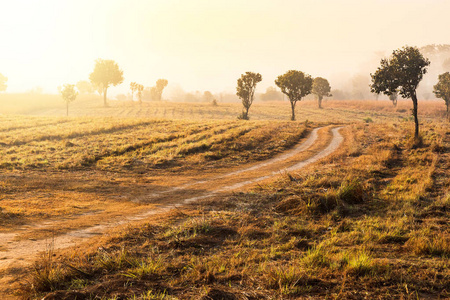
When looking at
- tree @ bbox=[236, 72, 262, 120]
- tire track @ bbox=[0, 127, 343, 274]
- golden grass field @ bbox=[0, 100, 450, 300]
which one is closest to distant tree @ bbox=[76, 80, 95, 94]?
tree @ bbox=[236, 72, 262, 120]

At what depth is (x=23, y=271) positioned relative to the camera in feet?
19.5

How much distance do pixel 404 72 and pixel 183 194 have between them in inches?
872

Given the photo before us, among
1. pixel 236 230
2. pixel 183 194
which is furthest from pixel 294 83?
pixel 236 230

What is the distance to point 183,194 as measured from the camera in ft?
43.9

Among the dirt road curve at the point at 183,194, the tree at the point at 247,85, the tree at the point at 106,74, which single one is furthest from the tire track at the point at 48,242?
the tree at the point at 106,74

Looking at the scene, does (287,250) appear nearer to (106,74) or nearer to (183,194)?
(183,194)

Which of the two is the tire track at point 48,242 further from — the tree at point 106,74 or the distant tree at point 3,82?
the distant tree at point 3,82

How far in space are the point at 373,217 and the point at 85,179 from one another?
48.6 ft

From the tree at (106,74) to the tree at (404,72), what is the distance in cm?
9180

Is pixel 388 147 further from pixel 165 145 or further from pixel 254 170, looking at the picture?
pixel 165 145

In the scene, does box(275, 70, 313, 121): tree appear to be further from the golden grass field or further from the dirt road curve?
the golden grass field

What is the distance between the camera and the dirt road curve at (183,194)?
6874 millimetres

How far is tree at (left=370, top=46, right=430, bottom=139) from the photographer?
24.4 m

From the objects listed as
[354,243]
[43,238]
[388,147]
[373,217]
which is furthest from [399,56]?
[43,238]
